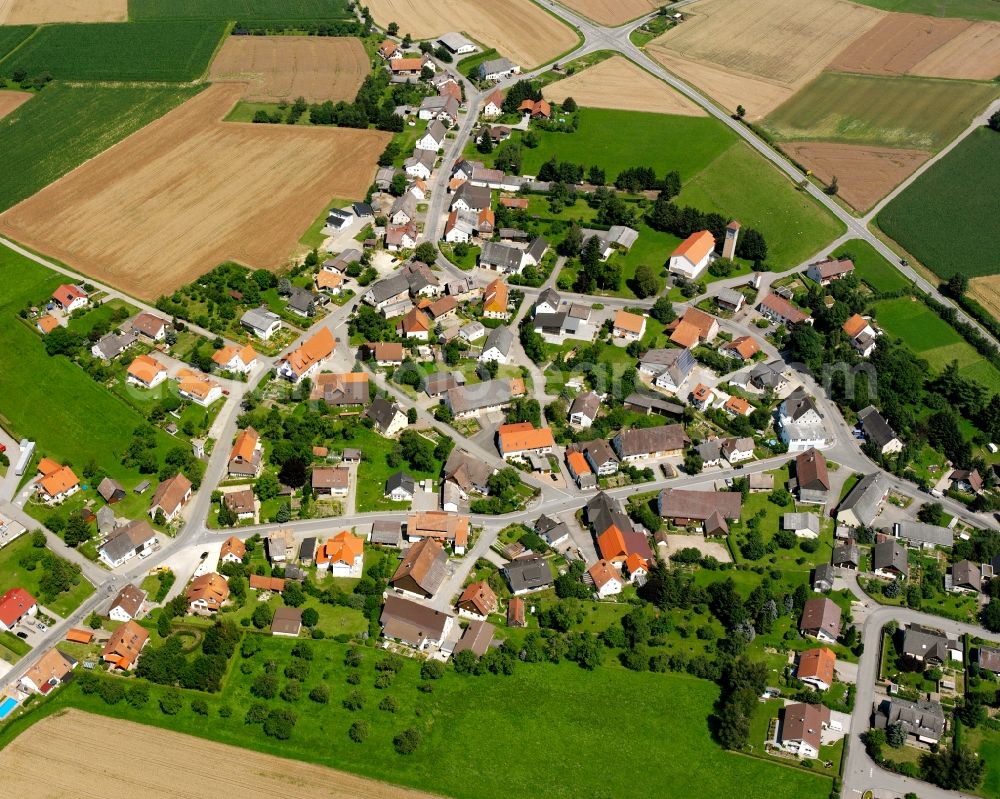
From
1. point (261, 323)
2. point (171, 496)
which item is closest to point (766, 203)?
point (261, 323)

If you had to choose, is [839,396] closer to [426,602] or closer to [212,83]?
[426,602]

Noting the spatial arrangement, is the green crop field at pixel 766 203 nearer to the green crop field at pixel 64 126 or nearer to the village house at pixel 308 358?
the village house at pixel 308 358

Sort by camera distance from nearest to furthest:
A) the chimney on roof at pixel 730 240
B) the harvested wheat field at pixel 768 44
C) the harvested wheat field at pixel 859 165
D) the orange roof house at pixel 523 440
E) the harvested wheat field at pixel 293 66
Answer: the orange roof house at pixel 523 440 < the chimney on roof at pixel 730 240 < the harvested wheat field at pixel 859 165 < the harvested wheat field at pixel 293 66 < the harvested wheat field at pixel 768 44

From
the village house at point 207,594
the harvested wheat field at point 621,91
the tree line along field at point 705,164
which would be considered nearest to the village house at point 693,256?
the tree line along field at point 705,164

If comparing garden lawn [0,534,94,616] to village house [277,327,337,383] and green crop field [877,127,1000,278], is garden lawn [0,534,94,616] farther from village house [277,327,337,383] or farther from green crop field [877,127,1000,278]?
green crop field [877,127,1000,278]

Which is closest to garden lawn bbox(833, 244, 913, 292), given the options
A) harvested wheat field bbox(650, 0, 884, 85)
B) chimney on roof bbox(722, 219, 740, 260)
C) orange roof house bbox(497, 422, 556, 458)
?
chimney on roof bbox(722, 219, 740, 260)

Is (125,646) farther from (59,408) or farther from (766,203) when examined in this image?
(766,203)
